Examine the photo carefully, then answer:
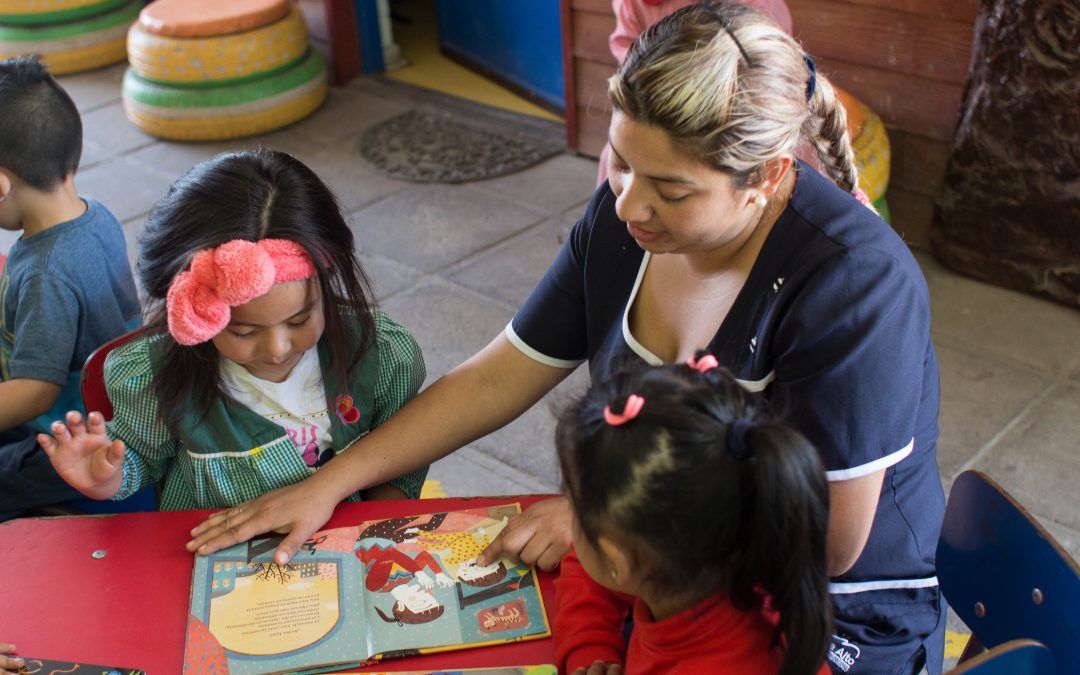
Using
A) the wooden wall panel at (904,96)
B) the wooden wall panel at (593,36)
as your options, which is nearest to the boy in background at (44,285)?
the wooden wall panel at (904,96)

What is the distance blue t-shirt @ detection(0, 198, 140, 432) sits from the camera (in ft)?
6.77

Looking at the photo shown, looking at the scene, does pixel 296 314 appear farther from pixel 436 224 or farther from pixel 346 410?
pixel 436 224

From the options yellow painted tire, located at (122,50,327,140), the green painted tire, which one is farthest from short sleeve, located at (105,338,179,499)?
the green painted tire

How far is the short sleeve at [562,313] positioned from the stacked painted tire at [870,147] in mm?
1731

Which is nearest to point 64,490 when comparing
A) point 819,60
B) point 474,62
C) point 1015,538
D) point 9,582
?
point 9,582

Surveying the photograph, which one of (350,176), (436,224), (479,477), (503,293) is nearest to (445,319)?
(503,293)

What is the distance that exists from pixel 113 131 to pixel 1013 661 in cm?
498

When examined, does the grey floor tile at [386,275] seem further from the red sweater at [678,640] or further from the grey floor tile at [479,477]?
the red sweater at [678,640]

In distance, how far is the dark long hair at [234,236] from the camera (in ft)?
5.18

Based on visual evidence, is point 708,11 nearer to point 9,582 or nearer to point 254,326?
point 254,326

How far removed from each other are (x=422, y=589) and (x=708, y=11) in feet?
2.75

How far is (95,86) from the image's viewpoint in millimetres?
5797

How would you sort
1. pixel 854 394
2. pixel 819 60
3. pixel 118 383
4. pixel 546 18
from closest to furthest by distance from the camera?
pixel 854 394 → pixel 118 383 → pixel 819 60 → pixel 546 18

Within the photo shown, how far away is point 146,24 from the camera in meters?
5.05
